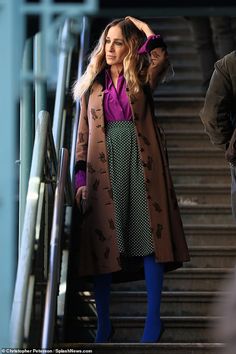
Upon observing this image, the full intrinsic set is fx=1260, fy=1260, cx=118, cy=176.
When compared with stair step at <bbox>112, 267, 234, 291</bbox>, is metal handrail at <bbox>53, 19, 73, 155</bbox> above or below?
above

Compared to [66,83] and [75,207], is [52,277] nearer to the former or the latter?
[75,207]

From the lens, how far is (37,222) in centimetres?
520

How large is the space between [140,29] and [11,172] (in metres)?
2.03

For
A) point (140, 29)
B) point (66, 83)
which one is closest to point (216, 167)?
point (66, 83)

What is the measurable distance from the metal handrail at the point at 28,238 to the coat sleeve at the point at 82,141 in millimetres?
318

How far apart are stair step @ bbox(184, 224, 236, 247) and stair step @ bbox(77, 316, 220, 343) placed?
48.5 inches

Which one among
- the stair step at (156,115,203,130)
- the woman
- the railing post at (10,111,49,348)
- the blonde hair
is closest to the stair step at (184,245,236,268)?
the woman

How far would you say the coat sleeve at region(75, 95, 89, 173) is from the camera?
6.00 meters

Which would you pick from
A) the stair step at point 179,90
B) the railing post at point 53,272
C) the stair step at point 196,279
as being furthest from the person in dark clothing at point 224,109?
the stair step at point 179,90

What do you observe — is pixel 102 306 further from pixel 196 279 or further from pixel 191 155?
pixel 191 155

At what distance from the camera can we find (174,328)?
6.08 metres

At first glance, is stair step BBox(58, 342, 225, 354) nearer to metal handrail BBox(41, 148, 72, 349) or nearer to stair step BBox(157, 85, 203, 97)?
metal handrail BBox(41, 148, 72, 349)

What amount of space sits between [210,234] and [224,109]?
157cm

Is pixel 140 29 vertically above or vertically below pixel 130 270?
above
